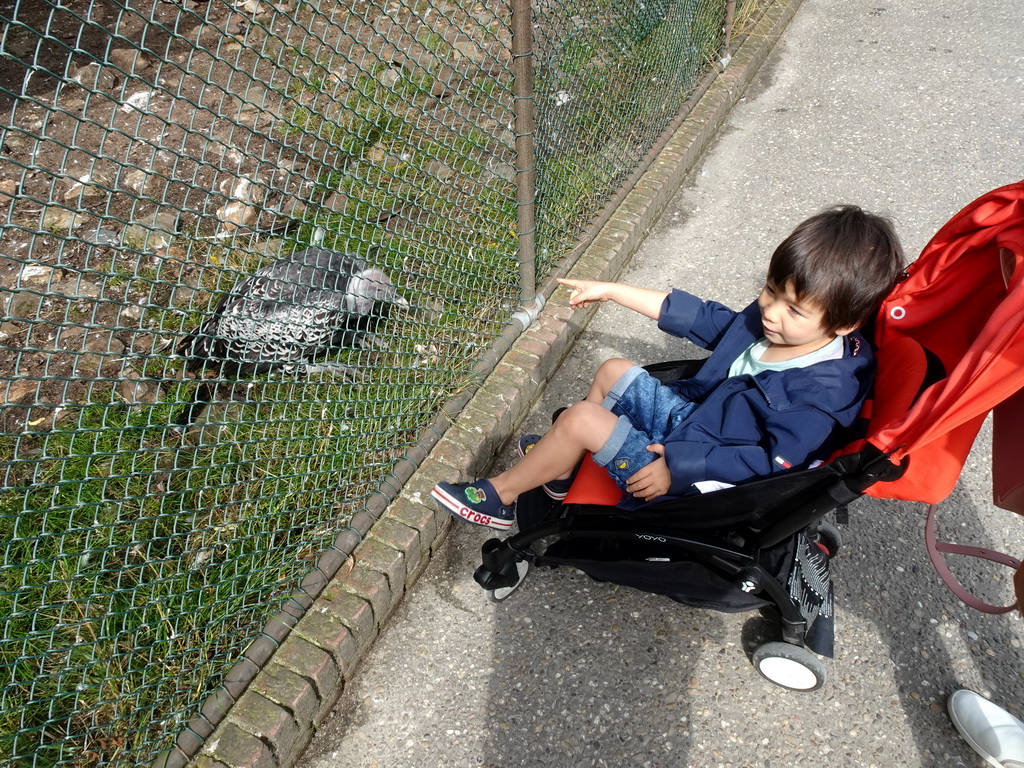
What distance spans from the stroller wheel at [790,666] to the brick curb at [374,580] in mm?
1114

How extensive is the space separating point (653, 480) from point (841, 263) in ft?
2.44

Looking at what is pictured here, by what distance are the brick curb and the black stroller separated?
299mm

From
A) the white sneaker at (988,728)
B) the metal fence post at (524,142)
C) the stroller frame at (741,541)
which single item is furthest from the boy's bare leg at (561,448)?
the white sneaker at (988,728)

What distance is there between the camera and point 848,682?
226 cm

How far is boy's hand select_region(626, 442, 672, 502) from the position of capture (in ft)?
6.74

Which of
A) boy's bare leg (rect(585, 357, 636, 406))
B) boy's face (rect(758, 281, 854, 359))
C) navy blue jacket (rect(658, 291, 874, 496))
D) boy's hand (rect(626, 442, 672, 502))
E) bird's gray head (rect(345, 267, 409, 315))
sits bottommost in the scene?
bird's gray head (rect(345, 267, 409, 315))

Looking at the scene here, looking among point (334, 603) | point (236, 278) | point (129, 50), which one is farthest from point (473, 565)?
point (129, 50)

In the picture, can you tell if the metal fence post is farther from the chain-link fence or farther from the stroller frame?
A: the stroller frame

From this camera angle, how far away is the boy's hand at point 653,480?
205 centimetres

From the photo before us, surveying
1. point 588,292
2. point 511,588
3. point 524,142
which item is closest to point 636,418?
point 588,292

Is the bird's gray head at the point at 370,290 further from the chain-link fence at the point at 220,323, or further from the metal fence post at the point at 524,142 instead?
the metal fence post at the point at 524,142

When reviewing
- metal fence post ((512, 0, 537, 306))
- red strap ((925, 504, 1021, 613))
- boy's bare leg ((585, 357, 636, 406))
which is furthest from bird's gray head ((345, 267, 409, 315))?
red strap ((925, 504, 1021, 613))

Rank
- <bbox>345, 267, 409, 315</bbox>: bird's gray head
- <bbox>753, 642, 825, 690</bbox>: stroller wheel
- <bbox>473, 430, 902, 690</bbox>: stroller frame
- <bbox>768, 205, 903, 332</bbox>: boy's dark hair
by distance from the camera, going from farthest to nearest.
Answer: <bbox>345, 267, 409, 315</bbox>: bird's gray head < <bbox>753, 642, 825, 690</bbox>: stroller wheel < <bbox>768, 205, 903, 332</bbox>: boy's dark hair < <bbox>473, 430, 902, 690</bbox>: stroller frame

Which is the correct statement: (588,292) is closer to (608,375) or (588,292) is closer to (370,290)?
(608,375)
